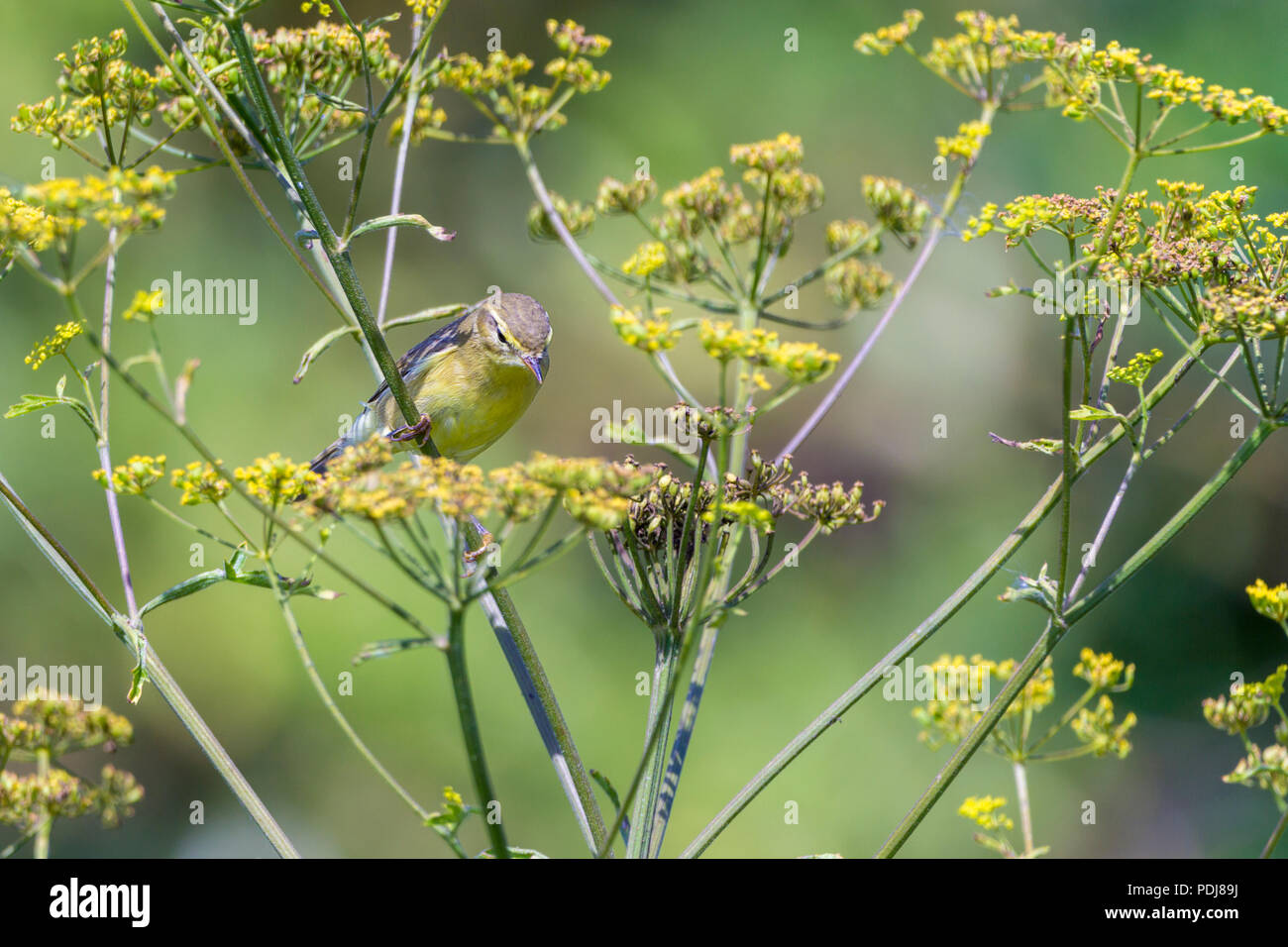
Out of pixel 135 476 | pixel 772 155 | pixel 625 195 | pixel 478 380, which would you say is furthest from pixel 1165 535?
pixel 478 380

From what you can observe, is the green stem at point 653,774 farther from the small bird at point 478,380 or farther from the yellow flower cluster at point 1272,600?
the small bird at point 478,380

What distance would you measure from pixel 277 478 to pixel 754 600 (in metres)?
→ 5.56

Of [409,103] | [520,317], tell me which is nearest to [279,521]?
[409,103]

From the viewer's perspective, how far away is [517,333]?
474 centimetres

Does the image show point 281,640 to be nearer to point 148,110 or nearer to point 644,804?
point 148,110

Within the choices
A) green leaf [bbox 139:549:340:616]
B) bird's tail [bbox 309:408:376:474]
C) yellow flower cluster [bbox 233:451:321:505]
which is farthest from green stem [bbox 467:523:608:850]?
bird's tail [bbox 309:408:376:474]

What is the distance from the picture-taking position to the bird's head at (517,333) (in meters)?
4.73

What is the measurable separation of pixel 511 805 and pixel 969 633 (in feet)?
9.66

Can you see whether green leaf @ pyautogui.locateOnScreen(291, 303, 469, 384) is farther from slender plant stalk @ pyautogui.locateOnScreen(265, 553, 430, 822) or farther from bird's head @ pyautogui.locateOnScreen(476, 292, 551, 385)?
bird's head @ pyautogui.locateOnScreen(476, 292, 551, 385)

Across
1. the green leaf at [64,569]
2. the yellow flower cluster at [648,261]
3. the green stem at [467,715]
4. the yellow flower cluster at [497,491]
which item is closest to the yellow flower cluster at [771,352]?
the yellow flower cluster at [497,491]

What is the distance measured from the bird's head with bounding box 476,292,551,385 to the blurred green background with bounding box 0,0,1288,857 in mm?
→ 2169

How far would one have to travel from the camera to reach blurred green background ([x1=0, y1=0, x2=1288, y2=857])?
6.95 meters

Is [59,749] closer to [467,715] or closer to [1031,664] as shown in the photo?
[467,715]

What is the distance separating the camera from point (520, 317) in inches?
189
